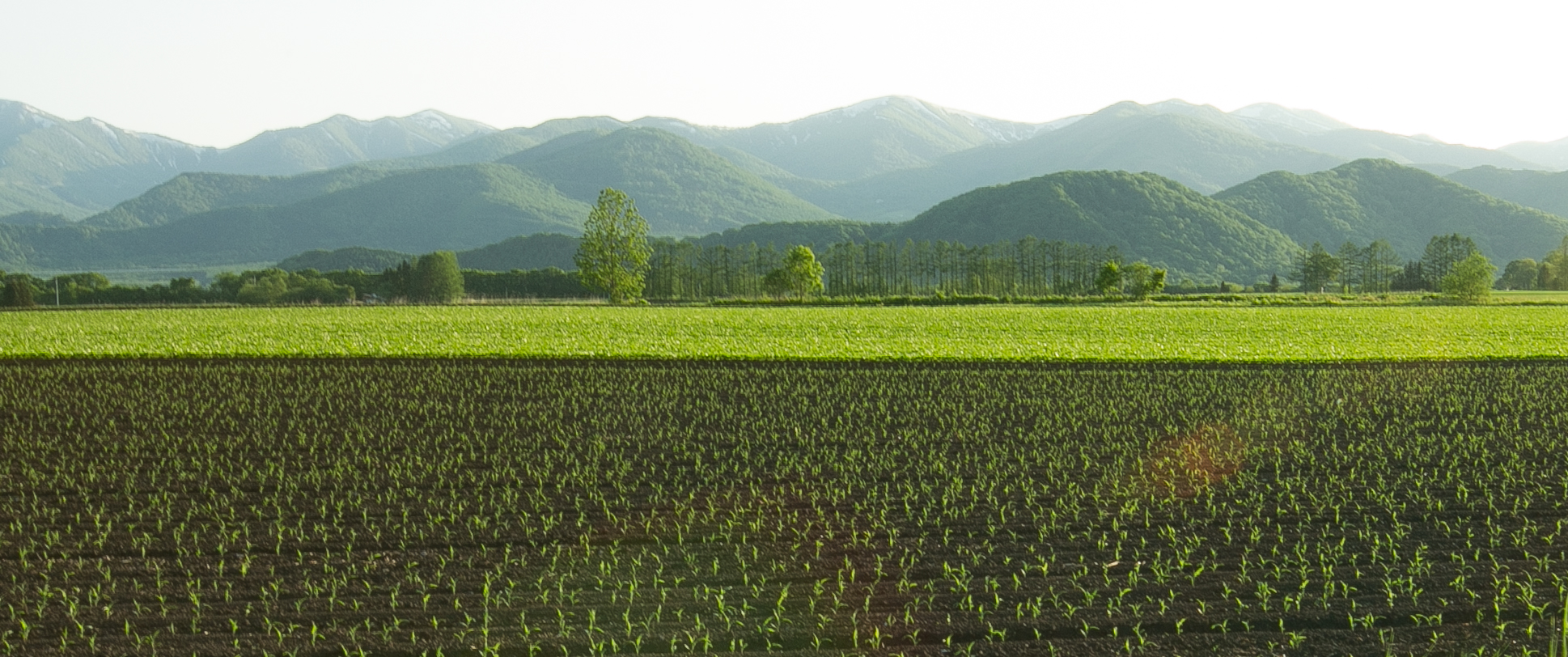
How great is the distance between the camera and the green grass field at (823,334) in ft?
103

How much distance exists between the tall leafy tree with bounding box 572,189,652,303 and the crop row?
209 feet

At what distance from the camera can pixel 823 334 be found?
4072cm

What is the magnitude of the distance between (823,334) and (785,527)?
30128 mm

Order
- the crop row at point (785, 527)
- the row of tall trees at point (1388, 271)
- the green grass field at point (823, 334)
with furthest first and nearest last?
the row of tall trees at point (1388, 271) < the green grass field at point (823, 334) < the crop row at point (785, 527)

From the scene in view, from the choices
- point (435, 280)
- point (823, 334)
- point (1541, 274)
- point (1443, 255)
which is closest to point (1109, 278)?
point (823, 334)

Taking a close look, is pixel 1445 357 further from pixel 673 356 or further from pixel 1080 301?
pixel 1080 301

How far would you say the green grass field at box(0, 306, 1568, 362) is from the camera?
1237 inches

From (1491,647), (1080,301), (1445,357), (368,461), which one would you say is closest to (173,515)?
(368,461)

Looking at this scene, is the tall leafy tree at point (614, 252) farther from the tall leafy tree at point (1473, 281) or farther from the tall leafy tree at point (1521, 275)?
the tall leafy tree at point (1521, 275)

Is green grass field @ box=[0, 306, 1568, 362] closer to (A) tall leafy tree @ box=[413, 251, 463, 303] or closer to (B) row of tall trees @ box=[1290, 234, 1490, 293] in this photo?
(A) tall leafy tree @ box=[413, 251, 463, 303]

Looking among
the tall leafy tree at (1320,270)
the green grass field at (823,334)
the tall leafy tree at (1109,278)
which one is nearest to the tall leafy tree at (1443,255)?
the tall leafy tree at (1320,270)

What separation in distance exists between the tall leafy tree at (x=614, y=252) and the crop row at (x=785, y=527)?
6373 cm

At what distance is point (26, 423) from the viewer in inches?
704

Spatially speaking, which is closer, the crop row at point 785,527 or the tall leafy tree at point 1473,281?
the crop row at point 785,527
